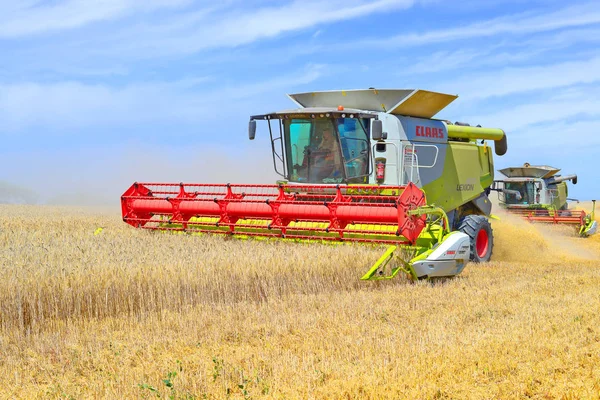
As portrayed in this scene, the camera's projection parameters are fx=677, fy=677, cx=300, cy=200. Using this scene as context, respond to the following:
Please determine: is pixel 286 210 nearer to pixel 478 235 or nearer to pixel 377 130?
pixel 377 130

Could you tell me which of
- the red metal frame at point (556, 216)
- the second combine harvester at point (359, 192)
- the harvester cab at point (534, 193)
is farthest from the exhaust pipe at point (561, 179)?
the second combine harvester at point (359, 192)

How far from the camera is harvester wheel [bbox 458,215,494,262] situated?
27.6 ft

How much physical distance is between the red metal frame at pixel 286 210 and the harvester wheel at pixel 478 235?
4.01 ft

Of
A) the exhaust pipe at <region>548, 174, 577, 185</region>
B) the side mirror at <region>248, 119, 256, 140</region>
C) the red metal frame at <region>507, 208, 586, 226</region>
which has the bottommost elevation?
the red metal frame at <region>507, 208, 586, 226</region>

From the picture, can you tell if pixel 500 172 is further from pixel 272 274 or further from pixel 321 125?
pixel 272 274

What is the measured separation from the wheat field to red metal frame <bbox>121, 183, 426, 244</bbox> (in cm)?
34

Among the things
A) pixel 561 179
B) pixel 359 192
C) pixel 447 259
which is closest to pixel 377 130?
pixel 359 192

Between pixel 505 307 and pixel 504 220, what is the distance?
5.84m

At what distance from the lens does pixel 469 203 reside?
1001 cm

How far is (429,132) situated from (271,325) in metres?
4.96

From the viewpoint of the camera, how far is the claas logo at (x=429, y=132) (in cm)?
877

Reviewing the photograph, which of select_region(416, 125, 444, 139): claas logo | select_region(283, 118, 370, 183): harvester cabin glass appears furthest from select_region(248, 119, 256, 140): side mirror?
select_region(416, 125, 444, 139): claas logo

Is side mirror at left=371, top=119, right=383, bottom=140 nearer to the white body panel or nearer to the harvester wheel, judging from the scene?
the white body panel

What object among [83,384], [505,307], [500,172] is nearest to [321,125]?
[505,307]
